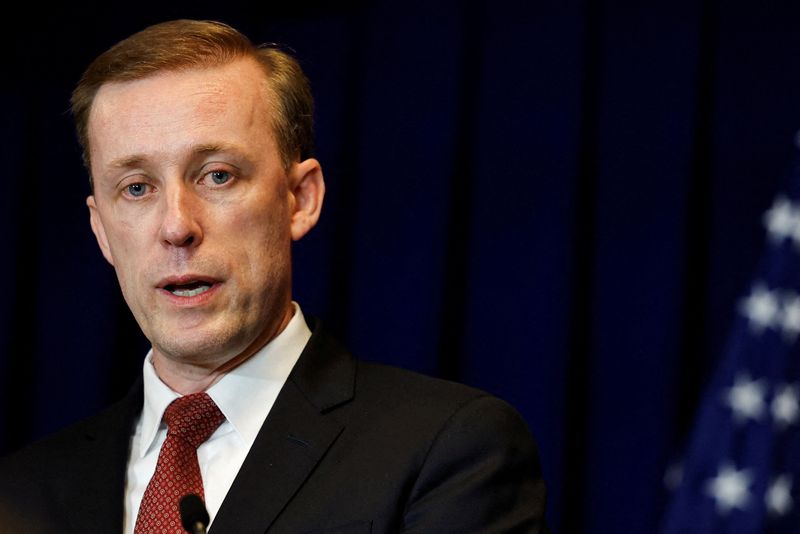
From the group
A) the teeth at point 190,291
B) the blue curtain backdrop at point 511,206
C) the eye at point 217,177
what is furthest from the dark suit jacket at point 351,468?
the blue curtain backdrop at point 511,206

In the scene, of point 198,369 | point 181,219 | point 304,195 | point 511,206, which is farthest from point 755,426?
point 181,219

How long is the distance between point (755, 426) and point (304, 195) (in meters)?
1.08

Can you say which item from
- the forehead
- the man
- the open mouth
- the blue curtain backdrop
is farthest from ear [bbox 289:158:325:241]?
the blue curtain backdrop

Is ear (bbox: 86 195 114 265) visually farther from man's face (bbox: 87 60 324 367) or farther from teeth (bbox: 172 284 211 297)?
teeth (bbox: 172 284 211 297)

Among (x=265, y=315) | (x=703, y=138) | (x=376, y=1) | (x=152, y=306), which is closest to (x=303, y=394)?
(x=265, y=315)

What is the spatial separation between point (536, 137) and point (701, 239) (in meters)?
0.50

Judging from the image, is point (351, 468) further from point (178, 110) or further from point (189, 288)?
point (178, 110)

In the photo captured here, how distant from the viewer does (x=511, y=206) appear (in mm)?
3193

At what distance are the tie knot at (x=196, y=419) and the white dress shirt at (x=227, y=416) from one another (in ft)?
0.04

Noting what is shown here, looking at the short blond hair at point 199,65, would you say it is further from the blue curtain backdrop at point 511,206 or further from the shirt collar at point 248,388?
the blue curtain backdrop at point 511,206

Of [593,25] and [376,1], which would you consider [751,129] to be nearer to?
[593,25]

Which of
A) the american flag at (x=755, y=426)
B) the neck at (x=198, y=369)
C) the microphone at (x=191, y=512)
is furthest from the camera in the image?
the american flag at (x=755, y=426)

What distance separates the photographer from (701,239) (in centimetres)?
308

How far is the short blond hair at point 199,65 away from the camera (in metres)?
2.01
